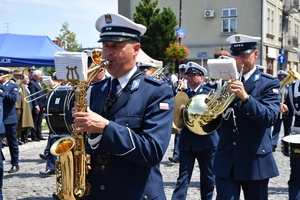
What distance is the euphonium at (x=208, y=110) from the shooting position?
4.28 metres

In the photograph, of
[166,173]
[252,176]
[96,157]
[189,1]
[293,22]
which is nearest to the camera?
[96,157]

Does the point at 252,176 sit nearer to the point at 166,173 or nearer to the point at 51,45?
the point at 166,173

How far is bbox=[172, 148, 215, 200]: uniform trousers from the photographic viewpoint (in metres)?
6.18


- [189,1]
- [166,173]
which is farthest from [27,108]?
[189,1]

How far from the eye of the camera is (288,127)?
464 inches

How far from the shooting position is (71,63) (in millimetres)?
2707

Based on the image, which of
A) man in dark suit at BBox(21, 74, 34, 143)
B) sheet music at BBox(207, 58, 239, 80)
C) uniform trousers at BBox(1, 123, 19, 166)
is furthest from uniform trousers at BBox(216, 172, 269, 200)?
man in dark suit at BBox(21, 74, 34, 143)

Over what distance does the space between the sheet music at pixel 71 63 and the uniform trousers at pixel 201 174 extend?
3.75 m

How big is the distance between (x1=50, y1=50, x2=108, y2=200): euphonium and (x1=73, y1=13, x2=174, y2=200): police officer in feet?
0.24

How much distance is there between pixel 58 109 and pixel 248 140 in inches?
126

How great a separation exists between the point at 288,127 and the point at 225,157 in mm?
7751

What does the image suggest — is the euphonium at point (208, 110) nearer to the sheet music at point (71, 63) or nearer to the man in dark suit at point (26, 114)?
the sheet music at point (71, 63)

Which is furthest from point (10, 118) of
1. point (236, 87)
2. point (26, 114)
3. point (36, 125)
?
point (236, 87)

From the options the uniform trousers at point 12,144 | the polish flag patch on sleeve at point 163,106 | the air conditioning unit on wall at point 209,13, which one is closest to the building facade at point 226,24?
the air conditioning unit on wall at point 209,13
